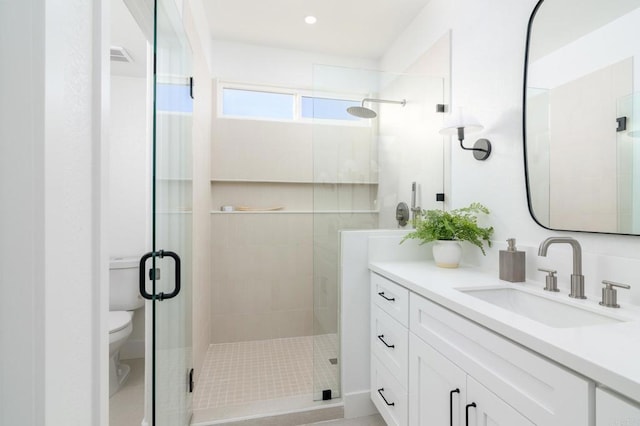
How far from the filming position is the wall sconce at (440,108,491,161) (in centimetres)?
165

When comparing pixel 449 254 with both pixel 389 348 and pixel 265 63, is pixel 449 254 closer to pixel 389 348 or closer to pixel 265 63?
pixel 389 348

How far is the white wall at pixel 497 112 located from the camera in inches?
56.9

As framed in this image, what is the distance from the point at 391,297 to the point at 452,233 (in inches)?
19.7

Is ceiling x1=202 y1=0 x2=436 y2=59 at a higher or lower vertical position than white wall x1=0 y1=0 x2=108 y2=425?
higher

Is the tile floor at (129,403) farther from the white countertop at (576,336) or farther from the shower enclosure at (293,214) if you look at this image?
the white countertop at (576,336)

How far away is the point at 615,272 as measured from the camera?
1084mm

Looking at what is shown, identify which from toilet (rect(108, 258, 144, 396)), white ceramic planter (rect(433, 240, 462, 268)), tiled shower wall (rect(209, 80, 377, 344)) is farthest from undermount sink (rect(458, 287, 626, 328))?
toilet (rect(108, 258, 144, 396))

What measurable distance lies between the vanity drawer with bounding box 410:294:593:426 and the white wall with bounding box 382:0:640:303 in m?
0.56

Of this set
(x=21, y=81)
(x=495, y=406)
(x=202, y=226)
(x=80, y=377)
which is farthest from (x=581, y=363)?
(x=202, y=226)

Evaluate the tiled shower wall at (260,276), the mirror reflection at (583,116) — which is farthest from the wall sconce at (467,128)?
the tiled shower wall at (260,276)

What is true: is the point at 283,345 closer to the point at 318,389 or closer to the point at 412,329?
the point at 318,389

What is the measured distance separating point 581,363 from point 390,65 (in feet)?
9.17

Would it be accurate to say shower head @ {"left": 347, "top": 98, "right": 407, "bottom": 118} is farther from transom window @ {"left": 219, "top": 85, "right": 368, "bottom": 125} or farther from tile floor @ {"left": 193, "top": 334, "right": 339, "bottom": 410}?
tile floor @ {"left": 193, "top": 334, "right": 339, "bottom": 410}

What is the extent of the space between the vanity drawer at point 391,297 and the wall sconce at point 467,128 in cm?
89
